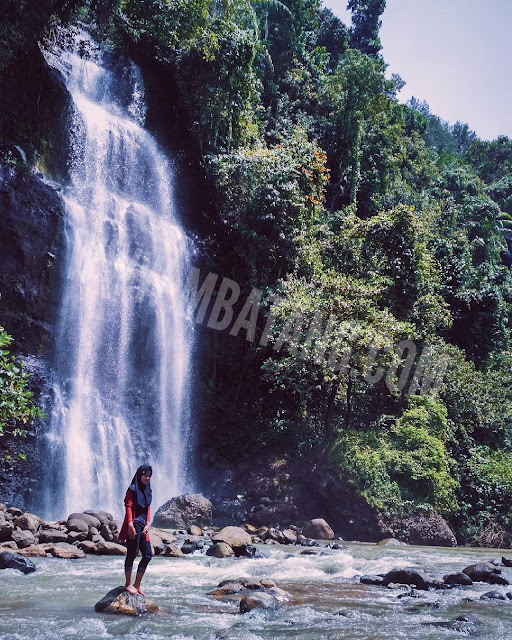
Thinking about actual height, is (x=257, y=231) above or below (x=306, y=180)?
below

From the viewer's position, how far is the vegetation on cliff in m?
17.8

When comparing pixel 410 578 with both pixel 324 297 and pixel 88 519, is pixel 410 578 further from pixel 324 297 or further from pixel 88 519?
pixel 324 297

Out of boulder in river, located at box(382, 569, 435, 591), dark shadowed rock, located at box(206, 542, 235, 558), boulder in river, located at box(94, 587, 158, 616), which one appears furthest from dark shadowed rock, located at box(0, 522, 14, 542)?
boulder in river, located at box(382, 569, 435, 591)

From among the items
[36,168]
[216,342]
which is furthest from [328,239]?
[36,168]

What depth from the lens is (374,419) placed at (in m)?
19.8

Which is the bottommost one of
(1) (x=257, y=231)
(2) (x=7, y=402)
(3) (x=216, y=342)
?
(2) (x=7, y=402)

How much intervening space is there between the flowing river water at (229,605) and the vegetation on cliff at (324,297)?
672 centimetres

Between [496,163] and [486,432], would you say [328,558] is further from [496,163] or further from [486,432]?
[496,163]

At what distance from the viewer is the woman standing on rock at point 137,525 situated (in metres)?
7.46

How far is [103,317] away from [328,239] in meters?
8.32

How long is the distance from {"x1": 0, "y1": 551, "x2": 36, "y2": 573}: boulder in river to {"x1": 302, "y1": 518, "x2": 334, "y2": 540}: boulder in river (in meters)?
7.64

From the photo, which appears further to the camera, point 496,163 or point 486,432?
point 496,163

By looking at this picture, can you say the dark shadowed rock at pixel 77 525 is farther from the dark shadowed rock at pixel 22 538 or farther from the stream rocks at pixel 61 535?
the dark shadowed rock at pixel 22 538

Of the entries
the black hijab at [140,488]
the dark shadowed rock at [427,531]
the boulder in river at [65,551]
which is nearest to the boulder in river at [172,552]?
the boulder in river at [65,551]
